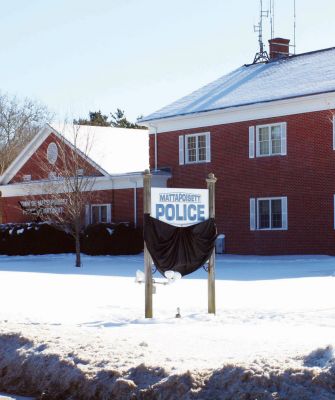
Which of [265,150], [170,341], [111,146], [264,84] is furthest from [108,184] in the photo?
[170,341]

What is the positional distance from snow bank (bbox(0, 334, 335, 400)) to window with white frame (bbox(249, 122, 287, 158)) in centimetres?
2469

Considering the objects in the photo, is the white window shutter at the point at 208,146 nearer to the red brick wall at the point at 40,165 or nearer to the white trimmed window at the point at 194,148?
the white trimmed window at the point at 194,148

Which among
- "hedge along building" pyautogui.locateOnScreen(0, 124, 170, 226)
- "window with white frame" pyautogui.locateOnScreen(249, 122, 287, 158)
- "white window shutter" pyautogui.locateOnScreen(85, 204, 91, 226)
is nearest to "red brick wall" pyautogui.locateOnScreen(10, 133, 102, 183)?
"hedge along building" pyautogui.locateOnScreen(0, 124, 170, 226)

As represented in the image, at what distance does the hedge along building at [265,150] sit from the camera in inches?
1271

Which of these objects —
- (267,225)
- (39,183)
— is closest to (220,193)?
(267,225)

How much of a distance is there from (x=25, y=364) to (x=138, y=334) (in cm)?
231

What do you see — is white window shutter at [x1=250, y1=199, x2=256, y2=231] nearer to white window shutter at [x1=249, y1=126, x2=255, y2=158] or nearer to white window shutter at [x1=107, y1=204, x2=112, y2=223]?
white window shutter at [x1=249, y1=126, x2=255, y2=158]

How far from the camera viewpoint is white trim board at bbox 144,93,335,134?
3203cm

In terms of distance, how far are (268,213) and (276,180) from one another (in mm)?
1347

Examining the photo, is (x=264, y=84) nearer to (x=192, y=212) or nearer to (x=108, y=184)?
(x=108, y=184)

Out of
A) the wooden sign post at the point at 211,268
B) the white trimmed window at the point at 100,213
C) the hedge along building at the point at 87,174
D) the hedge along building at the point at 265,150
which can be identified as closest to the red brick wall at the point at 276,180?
the hedge along building at the point at 265,150

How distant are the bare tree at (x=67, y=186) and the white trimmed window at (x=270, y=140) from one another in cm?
670

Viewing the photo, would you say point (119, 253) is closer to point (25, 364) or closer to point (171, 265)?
point (171, 265)

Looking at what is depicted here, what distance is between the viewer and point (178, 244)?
14367 mm
